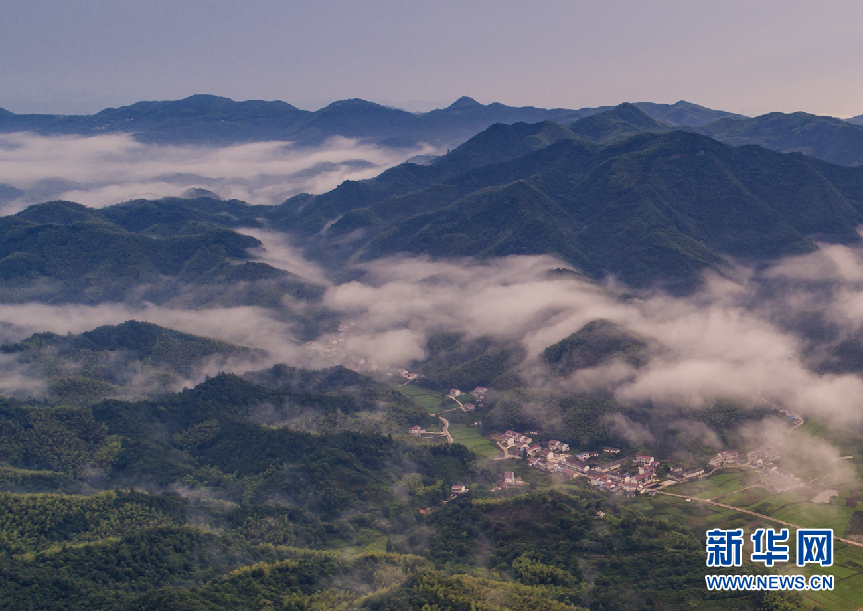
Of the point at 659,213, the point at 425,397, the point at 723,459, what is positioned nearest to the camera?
the point at 723,459

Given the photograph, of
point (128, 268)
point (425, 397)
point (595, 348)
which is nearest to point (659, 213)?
point (595, 348)

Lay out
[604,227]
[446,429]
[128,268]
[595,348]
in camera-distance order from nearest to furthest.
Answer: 1. [446,429]
2. [595,348]
3. [604,227]
4. [128,268]

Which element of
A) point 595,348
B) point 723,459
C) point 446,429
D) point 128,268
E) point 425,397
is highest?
point 128,268

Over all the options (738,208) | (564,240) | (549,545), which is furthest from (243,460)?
(738,208)

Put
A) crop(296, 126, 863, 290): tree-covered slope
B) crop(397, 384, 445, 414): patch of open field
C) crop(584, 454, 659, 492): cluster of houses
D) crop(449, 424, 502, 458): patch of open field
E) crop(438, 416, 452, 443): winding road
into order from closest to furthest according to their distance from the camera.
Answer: crop(584, 454, 659, 492): cluster of houses, crop(449, 424, 502, 458): patch of open field, crop(438, 416, 452, 443): winding road, crop(397, 384, 445, 414): patch of open field, crop(296, 126, 863, 290): tree-covered slope

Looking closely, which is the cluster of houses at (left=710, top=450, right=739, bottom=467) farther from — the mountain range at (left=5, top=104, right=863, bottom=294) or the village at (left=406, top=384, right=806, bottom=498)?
the mountain range at (left=5, top=104, right=863, bottom=294)

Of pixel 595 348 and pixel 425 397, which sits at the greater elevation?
pixel 595 348

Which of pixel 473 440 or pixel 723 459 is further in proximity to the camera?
pixel 473 440

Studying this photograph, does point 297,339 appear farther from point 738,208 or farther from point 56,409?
point 738,208

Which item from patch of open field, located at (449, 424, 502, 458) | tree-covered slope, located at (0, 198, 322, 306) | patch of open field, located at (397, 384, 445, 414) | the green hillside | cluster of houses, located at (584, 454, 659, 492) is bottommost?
cluster of houses, located at (584, 454, 659, 492)

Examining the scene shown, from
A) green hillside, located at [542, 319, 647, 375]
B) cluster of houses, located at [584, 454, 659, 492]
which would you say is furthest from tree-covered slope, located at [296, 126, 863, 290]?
cluster of houses, located at [584, 454, 659, 492]

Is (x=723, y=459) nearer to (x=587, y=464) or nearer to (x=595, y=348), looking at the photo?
(x=587, y=464)
